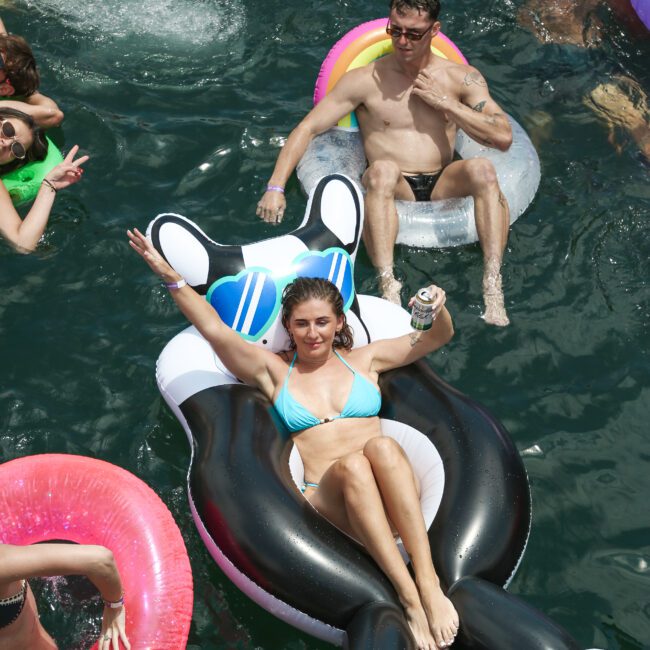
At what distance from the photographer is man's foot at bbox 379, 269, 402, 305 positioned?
603cm

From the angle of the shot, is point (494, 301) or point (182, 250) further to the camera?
point (494, 301)

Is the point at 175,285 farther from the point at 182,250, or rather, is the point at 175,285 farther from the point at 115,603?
the point at 115,603

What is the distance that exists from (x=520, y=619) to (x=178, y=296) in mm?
2118

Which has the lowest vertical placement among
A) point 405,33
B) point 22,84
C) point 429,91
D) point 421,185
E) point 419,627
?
point 22,84

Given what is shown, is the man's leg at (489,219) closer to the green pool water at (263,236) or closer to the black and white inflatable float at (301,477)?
the green pool water at (263,236)

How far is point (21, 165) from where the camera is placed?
632cm

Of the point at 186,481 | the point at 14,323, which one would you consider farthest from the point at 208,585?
the point at 14,323

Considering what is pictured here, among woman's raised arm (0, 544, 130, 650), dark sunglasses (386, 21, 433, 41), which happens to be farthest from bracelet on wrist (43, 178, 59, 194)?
woman's raised arm (0, 544, 130, 650)

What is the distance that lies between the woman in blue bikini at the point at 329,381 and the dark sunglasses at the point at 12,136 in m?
1.61

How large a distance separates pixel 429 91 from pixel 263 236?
142 centimetres

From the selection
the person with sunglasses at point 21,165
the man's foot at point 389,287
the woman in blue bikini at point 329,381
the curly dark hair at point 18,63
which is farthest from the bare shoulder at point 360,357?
the curly dark hair at point 18,63

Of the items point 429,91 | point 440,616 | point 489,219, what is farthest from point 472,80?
point 440,616

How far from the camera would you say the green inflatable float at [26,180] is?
20.7ft

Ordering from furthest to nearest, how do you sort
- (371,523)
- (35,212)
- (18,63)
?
(18,63), (35,212), (371,523)
